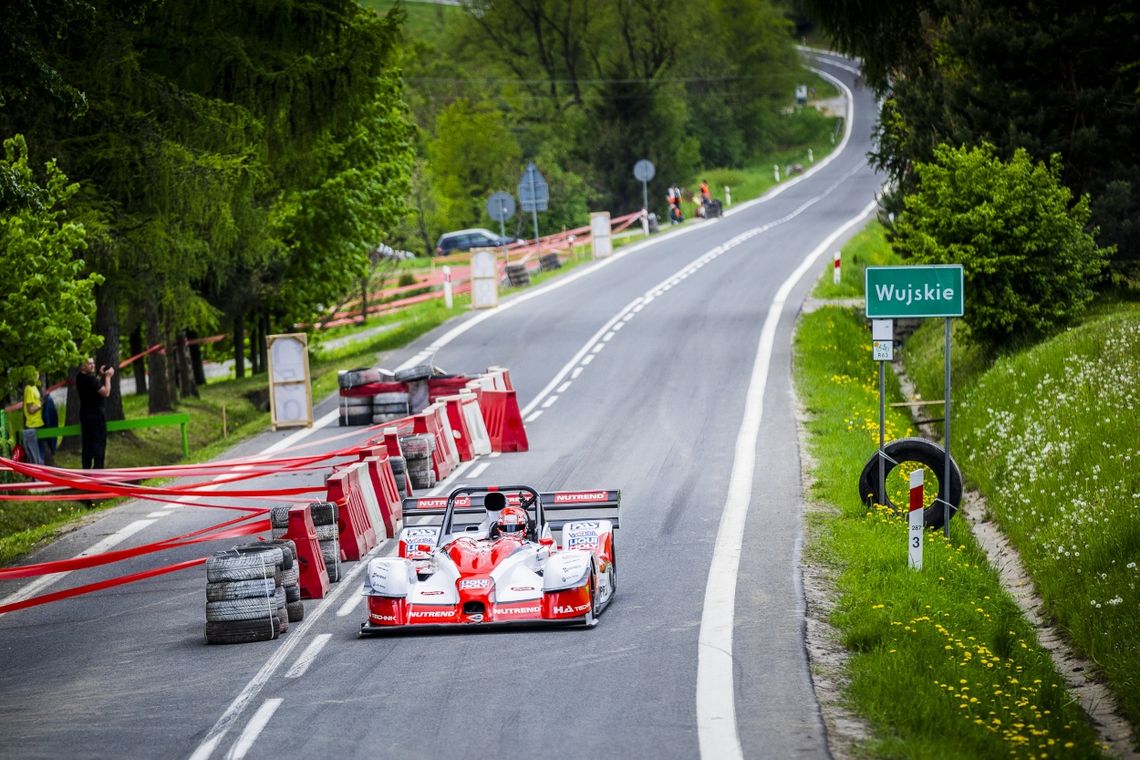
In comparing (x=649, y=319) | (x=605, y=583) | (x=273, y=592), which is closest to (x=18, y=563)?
(x=273, y=592)

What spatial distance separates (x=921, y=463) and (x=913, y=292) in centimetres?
299

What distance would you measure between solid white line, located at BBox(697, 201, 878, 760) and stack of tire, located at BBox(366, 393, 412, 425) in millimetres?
6351

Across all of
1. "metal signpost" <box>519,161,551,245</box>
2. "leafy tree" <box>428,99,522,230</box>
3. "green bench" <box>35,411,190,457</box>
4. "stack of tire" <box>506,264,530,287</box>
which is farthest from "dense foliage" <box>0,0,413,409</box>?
"leafy tree" <box>428,99,522,230</box>

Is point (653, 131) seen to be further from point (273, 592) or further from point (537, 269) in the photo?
point (273, 592)

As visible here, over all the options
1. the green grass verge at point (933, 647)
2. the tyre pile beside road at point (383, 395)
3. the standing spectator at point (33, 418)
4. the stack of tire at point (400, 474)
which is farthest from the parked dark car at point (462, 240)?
the stack of tire at point (400, 474)

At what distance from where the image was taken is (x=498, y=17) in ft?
323

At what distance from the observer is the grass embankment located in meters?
10.6

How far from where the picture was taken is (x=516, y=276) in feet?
157

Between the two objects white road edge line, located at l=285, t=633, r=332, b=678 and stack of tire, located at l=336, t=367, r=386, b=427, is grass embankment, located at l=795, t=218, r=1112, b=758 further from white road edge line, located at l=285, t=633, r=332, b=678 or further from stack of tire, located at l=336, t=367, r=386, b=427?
stack of tire, located at l=336, t=367, r=386, b=427

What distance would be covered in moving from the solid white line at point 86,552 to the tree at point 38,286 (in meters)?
3.14

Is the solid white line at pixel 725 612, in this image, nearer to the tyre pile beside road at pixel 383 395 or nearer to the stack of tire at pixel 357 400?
the tyre pile beside road at pixel 383 395

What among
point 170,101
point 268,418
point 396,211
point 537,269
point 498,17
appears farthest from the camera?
point 498,17

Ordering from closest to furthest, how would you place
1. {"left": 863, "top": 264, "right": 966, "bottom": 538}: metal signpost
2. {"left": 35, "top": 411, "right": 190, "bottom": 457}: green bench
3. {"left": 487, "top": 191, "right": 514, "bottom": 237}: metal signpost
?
{"left": 863, "top": 264, "right": 966, "bottom": 538}: metal signpost, {"left": 35, "top": 411, "right": 190, "bottom": 457}: green bench, {"left": 487, "top": 191, "right": 514, "bottom": 237}: metal signpost

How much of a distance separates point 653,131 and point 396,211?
1262 inches
